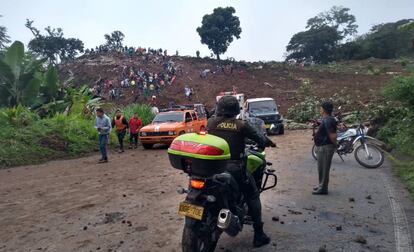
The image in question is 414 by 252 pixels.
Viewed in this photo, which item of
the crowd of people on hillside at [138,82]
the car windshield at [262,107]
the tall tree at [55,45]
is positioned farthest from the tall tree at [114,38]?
the car windshield at [262,107]

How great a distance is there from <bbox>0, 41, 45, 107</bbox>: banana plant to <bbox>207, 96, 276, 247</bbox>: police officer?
1496cm

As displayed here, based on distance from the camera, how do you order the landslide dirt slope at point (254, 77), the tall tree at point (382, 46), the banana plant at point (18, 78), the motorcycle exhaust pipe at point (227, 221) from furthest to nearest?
the tall tree at point (382, 46) < the landslide dirt slope at point (254, 77) < the banana plant at point (18, 78) < the motorcycle exhaust pipe at point (227, 221)

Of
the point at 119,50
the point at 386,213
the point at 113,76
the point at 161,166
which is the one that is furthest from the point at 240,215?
the point at 119,50

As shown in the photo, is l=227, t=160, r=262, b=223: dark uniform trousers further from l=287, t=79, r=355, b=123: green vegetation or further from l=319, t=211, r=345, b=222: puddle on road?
l=287, t=79, r=355, b=123: green vegetation

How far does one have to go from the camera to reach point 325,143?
841 cm

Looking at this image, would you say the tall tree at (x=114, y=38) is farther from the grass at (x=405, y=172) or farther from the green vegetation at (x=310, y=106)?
the grass at (x=405, y=172)

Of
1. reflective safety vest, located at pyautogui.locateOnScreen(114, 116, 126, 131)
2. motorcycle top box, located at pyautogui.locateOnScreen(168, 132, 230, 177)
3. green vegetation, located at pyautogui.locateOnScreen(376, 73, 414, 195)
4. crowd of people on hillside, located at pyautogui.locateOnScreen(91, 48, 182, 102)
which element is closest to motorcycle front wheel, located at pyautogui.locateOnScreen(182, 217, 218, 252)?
motorcycle top box, located at pyautogui.locateOnScreen(168, 132, 230, 177)

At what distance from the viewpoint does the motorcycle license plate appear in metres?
4.41

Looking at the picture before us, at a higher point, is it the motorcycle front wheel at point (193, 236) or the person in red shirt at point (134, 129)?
the motorcycle front wheel at point (193, 236)

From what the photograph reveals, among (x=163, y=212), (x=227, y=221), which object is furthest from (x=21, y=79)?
(x=227, y=221)

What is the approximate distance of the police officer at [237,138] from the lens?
5.03 metres

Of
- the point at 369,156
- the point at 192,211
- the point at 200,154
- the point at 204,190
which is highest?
the point at 200,154

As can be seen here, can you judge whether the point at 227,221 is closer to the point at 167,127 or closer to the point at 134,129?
the point at 167,127

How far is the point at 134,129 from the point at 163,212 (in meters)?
11.8
